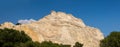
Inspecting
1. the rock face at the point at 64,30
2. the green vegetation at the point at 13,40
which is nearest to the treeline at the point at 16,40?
the green vegetation at the point at 13,40

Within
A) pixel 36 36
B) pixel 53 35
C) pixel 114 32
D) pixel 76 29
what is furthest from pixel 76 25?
pixel 114 32

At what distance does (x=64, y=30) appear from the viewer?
115 meters

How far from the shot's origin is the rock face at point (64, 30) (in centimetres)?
11131

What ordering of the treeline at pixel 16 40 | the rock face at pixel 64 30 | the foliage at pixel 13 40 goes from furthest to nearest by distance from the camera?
1. the rock face at pixel 64 30
2. the foliage at pixel 13 40
3. the treeline at pixel 16 40

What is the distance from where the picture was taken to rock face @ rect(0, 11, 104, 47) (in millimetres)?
111312

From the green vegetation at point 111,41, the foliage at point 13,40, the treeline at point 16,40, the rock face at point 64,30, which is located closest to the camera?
the treeline at point 16,40

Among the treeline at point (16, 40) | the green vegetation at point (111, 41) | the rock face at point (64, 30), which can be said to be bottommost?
the treeline at point (16, 40)

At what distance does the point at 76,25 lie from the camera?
120812 mm

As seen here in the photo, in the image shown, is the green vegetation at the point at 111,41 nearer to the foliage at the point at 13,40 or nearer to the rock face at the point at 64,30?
the foliage at the point at 13,40

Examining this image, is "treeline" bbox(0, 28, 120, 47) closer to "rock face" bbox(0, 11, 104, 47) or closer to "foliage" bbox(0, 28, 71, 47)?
"foliage" bbox(0, 28, 71, 47)

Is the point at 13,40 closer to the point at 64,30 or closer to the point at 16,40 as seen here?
the point at 16,40

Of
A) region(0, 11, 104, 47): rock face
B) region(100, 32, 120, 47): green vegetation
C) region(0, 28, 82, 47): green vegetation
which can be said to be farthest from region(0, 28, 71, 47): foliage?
region(0, 11, 104, 47): rock face

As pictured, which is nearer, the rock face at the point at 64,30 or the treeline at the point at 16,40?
the treeline at the point at 16,40

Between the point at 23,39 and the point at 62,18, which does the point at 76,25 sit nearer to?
the point at 62,18
